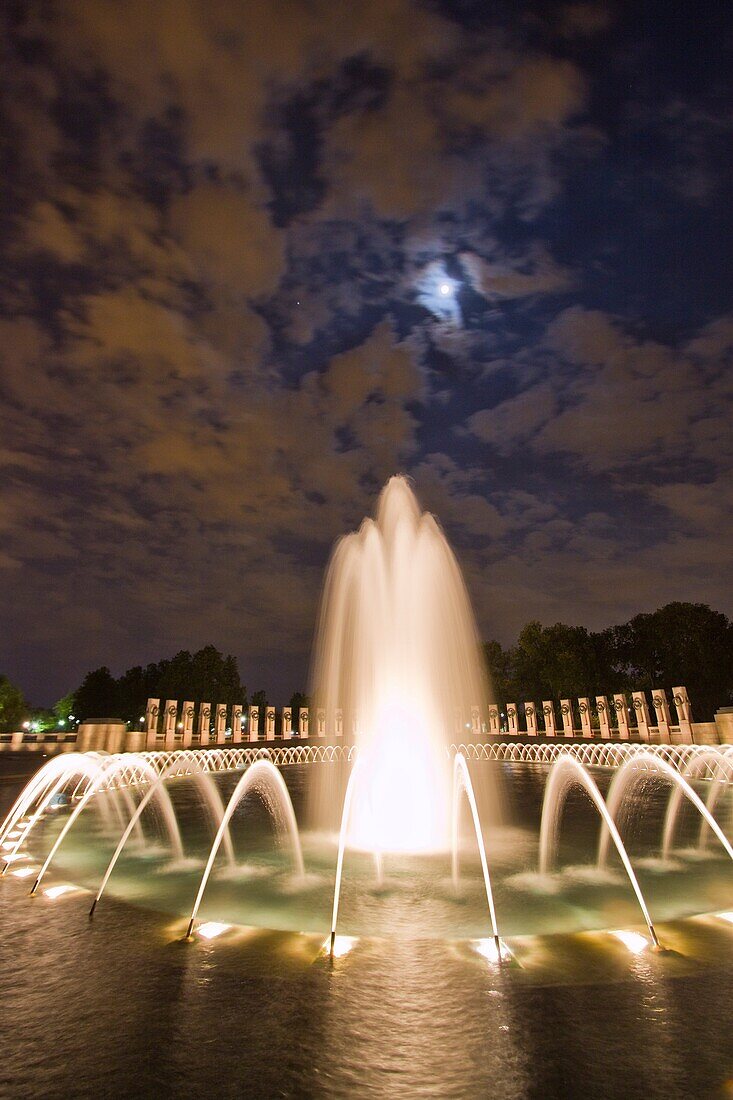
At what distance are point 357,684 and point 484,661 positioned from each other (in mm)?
74193

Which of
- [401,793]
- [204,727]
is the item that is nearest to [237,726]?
[204,727]

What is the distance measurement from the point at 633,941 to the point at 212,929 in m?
4.73

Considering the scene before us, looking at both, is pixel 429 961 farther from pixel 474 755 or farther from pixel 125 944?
pixel 474 755

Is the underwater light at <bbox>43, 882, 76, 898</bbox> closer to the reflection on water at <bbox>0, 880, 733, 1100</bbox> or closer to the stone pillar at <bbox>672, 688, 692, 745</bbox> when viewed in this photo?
the reflection on water at <bbox>0, 880, 733, 1100</bbox>

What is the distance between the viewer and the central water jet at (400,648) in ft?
54.2

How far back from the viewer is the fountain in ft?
26.1

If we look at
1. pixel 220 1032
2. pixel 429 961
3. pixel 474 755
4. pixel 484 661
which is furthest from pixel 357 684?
pixel 484 661

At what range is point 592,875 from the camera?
31.9 feet

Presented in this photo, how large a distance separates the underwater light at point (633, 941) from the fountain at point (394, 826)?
0.11 feet

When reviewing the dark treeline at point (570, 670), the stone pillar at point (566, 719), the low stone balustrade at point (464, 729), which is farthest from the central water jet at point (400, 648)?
the dark treeline at point (570, 670)

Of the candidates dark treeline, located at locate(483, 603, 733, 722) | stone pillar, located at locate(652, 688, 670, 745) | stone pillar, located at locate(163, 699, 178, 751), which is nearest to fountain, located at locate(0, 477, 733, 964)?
stone pillar, located at locate(652, 688, 670, 745)

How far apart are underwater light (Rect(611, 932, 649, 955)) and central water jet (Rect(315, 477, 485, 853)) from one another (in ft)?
28.8

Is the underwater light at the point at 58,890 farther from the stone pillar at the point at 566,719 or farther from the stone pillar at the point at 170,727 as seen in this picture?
the stone pillar at the point at 566,719

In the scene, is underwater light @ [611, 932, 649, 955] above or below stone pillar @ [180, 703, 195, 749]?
below
